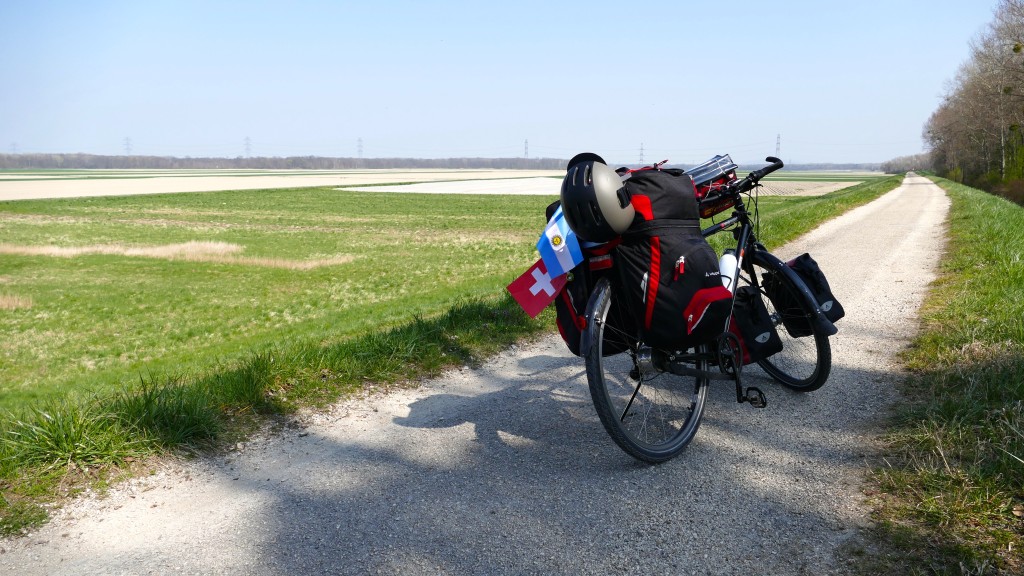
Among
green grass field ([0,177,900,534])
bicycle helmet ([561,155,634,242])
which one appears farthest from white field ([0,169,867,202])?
bicycle helmet ([561,155,634,242])

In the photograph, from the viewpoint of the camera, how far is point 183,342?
40.4 feet

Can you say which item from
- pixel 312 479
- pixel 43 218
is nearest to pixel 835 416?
pixel 312 479

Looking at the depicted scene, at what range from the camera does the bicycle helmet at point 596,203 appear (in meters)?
3.47

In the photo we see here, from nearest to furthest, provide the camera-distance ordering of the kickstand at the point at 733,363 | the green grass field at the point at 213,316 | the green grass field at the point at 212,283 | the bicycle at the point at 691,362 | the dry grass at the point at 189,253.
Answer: the bicycle at the point at 691,362
the green grass field at the point at 213,316
the kickstand at the point at 733,363
the green grass field at the point at 212,283
the dry grass at the point at 189,253

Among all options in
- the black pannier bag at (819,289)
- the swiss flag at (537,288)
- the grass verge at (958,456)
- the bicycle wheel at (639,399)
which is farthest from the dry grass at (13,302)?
the grass verge at (958,456)

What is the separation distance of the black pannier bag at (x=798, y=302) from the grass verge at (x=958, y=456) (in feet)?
2.38

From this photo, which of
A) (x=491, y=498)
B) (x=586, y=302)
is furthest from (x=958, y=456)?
(x=491, y=498)

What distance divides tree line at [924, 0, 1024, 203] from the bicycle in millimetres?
38372

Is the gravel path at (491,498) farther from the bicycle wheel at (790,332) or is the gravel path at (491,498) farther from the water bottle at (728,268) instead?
the water bottle at (728,268)

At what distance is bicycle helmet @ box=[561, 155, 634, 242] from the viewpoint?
3.47m

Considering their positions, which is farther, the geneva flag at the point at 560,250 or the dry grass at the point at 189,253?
the dry grass at the point at 189,253

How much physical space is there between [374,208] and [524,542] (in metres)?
44.7

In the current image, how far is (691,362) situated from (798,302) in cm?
114

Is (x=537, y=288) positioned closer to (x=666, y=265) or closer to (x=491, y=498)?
(x=666, y=265)
